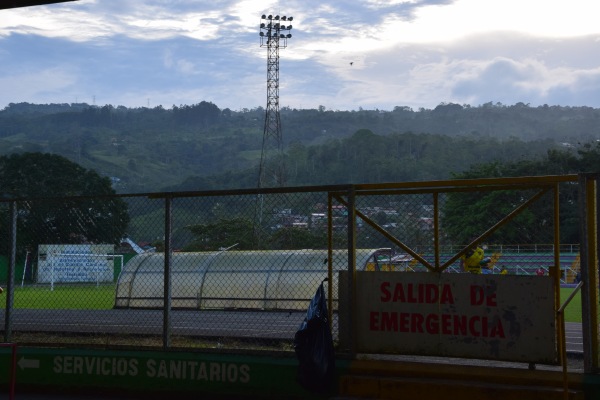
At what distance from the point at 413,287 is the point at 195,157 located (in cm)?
19199

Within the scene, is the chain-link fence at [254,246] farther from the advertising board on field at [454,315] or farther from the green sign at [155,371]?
the green sign at [155,371]

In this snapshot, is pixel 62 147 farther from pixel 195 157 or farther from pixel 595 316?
pixel 595 316

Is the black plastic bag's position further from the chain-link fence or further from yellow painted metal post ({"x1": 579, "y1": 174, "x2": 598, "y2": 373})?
yellow painted metal post ({"x1": 579, "y1": 174, "x2": 598, "y2": 373})

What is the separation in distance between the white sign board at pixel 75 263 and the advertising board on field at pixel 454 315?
4702 mm

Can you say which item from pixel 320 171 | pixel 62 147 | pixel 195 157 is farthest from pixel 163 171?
pixel 320 171

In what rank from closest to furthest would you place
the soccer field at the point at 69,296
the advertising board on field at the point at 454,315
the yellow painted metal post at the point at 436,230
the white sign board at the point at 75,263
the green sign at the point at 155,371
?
the advertising board on field at the point at 454,315 → the yellow painted metal post at the point at 436,230 → the green sign at the point at 155,371 → the white sign board at the point at 75,263 → the soccer field at the point at 69,296

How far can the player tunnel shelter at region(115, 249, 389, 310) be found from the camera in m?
9.95

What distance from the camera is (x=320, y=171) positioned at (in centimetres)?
13375

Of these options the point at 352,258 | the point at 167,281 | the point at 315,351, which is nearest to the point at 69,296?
the point at 167,281

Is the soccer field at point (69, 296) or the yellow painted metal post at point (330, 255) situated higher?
the yellow painted metal post at point (330, 255)

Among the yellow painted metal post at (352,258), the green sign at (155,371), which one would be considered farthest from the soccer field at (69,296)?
the yellow painted metal post at (352,258)

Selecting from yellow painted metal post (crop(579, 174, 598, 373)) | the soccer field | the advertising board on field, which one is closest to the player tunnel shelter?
the advertising board on field

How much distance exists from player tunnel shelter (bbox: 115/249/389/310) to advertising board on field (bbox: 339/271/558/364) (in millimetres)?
635

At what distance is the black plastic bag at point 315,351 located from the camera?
8375 mm
